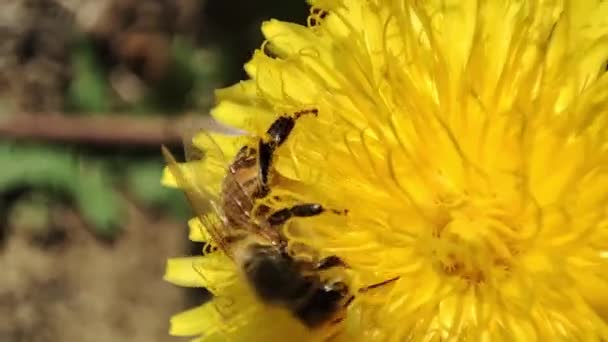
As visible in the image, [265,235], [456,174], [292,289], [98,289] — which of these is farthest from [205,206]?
[98,289]

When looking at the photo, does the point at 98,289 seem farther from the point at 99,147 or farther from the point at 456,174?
the point at 456,174

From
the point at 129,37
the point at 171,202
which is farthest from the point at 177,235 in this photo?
the point at 129,37

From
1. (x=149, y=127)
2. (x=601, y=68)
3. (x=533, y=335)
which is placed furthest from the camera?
(x=149, y=127)

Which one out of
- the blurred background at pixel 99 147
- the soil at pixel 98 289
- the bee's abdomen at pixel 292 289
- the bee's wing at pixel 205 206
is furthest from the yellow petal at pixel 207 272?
the soil at pixel 98 289

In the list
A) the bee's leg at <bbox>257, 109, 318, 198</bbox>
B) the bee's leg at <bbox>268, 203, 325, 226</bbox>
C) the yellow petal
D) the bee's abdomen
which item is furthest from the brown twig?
the bee's abdomen

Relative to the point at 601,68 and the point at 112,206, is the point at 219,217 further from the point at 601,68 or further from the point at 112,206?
the point at 112,206

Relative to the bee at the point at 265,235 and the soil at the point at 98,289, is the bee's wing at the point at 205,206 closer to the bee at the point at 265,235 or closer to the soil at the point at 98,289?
the bee at the point at 265,235
